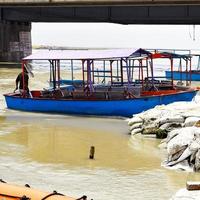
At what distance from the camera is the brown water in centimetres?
1132

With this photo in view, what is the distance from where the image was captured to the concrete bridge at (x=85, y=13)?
1784 inches

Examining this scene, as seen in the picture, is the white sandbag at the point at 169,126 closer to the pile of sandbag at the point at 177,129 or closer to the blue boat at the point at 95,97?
the pile of sandbag at the point at 177,129

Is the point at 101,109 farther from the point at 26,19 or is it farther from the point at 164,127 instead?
the point at 26,19

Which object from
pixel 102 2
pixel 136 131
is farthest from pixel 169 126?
pixel 102 2

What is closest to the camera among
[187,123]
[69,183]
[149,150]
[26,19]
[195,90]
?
[69,183]

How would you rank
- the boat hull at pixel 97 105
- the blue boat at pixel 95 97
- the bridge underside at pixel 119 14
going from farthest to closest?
the bridge underside at pixel 119 14 → the blue boat at pixel 95 97 → the boat hull at pixel 97 105

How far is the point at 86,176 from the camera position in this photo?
12.4 metres

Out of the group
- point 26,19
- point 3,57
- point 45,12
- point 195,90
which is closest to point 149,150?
point 195,90

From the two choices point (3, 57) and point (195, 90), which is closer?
point (195, 90)

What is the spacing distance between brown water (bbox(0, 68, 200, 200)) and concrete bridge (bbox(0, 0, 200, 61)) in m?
25.0

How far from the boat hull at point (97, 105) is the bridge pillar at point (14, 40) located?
1501 inches

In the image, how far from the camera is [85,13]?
53.0 meters

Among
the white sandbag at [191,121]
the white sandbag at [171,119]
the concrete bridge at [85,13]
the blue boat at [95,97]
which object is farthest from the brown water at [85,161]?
the concrete bridge at [85,13]

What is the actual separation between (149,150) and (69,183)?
15.2 feet
